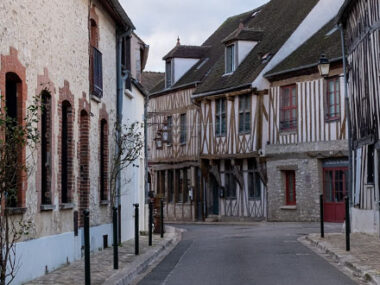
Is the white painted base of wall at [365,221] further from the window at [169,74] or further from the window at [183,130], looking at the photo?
the window at [169,74]

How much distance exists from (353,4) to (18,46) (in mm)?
12944

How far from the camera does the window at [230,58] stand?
35.5 meters

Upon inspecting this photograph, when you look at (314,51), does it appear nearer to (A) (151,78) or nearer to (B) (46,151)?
(A) (151,78)

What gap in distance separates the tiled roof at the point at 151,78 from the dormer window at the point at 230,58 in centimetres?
1059

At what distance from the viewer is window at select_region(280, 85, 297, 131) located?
30453 mm

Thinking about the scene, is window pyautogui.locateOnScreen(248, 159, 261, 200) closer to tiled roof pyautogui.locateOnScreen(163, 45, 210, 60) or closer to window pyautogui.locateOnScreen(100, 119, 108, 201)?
tiled roof pyautogui.locateOnScreen(163, 45, 210, 60)

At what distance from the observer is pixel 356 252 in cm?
1445

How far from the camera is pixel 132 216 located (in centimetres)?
2105

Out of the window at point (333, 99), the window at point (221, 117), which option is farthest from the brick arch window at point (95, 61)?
the window at point (221, 117)

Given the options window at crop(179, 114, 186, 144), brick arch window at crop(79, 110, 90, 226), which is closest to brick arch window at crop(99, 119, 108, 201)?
brick arch window at crop(79, 110, 90, 226)

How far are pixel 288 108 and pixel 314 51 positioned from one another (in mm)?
2366

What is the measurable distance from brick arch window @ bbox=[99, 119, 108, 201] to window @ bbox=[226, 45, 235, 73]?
18387 mm

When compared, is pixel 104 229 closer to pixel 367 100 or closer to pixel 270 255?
pixel 270 255

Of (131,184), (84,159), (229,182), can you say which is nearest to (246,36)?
(229,182)
